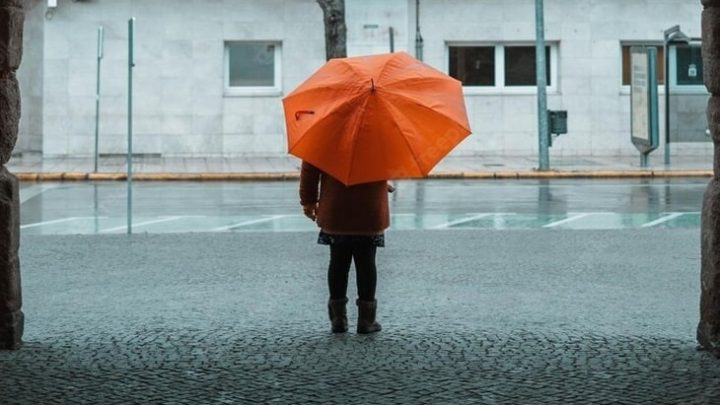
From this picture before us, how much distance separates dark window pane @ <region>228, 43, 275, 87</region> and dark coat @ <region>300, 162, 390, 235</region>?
76.5 ft

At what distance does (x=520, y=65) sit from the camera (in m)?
31.2

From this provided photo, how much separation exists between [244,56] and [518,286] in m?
21.5

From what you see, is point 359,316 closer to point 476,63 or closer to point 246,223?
point 246,223

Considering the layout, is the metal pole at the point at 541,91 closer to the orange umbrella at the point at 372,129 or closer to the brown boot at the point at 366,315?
the brown boot at the point at 366,315

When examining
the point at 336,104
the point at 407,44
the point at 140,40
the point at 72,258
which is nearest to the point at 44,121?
the point at 140,40

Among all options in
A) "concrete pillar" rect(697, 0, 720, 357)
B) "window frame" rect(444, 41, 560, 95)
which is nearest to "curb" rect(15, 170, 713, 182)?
"window frame" rect(444, 41, 560, 95)

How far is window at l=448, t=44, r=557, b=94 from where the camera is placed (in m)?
31.1

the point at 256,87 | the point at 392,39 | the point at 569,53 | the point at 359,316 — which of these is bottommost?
the point at 359,316

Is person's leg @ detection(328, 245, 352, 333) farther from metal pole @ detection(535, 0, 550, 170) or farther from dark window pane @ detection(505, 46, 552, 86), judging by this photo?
dark window pane @ detection(505, 46, 552, 86)

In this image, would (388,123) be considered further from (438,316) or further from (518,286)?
(518,286)

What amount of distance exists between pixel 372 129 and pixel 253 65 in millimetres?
23815

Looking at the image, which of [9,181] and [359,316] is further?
[359,316]

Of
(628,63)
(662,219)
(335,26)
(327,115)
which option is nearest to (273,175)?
(335,26)

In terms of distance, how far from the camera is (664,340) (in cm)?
773
